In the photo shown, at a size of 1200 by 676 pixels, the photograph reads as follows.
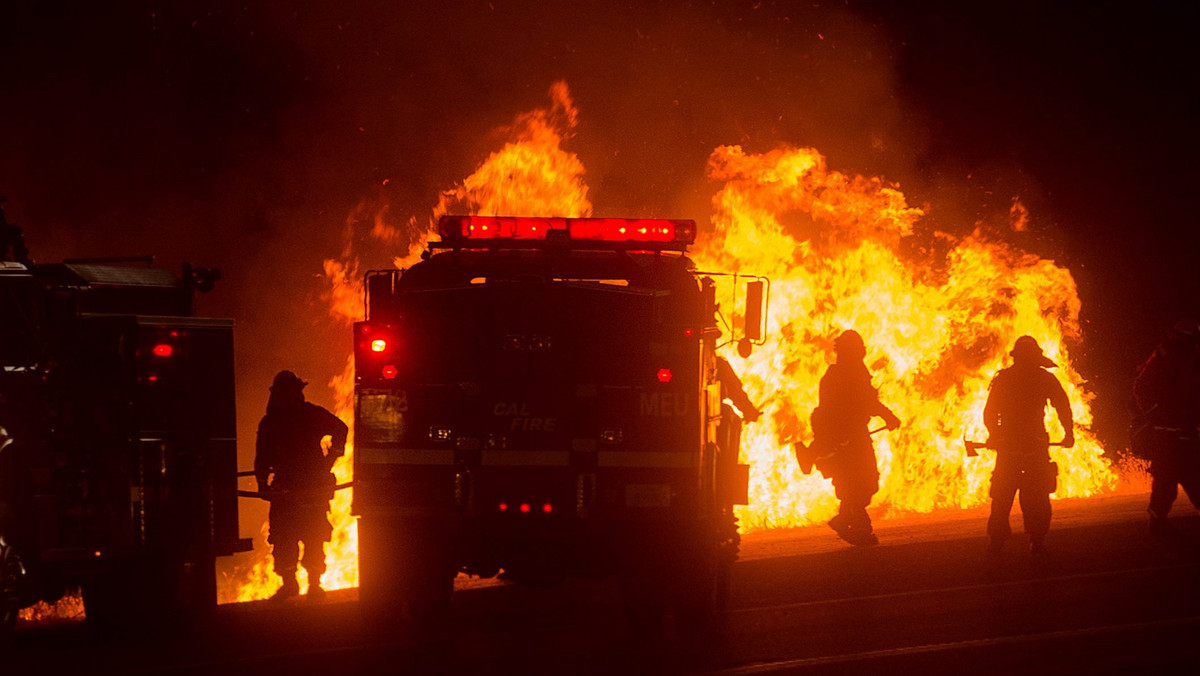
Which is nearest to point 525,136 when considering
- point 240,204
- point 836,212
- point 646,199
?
point 646,199

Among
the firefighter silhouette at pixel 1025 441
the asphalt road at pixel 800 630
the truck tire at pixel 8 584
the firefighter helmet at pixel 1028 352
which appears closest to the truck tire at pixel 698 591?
the asphalt road at pixel 800 630

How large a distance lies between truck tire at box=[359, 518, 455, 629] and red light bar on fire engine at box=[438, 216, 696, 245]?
2.03 meters

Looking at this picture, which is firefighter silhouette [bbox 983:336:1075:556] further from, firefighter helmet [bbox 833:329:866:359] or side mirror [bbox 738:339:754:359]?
side mirror [bbox 738:339:754:359]

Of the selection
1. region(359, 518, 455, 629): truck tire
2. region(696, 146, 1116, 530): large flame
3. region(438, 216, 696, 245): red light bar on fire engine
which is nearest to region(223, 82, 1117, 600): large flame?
region(696, 146, 1116, 530): large flame

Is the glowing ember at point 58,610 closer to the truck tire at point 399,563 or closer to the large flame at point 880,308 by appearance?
the large flame at point 880,308

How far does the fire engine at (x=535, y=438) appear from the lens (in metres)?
9.44

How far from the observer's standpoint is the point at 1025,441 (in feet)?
44.7

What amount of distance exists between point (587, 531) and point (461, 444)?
3.23ft

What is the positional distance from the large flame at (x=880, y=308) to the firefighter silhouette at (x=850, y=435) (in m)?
3.24

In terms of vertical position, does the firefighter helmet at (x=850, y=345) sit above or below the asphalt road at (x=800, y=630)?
above

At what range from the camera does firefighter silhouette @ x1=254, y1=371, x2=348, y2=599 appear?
1246cm

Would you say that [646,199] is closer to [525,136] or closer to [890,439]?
Result: [525,136]

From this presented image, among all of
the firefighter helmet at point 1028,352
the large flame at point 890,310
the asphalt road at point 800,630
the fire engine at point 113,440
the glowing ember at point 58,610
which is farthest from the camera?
the large flame at point 890,310

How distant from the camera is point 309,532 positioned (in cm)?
1253
